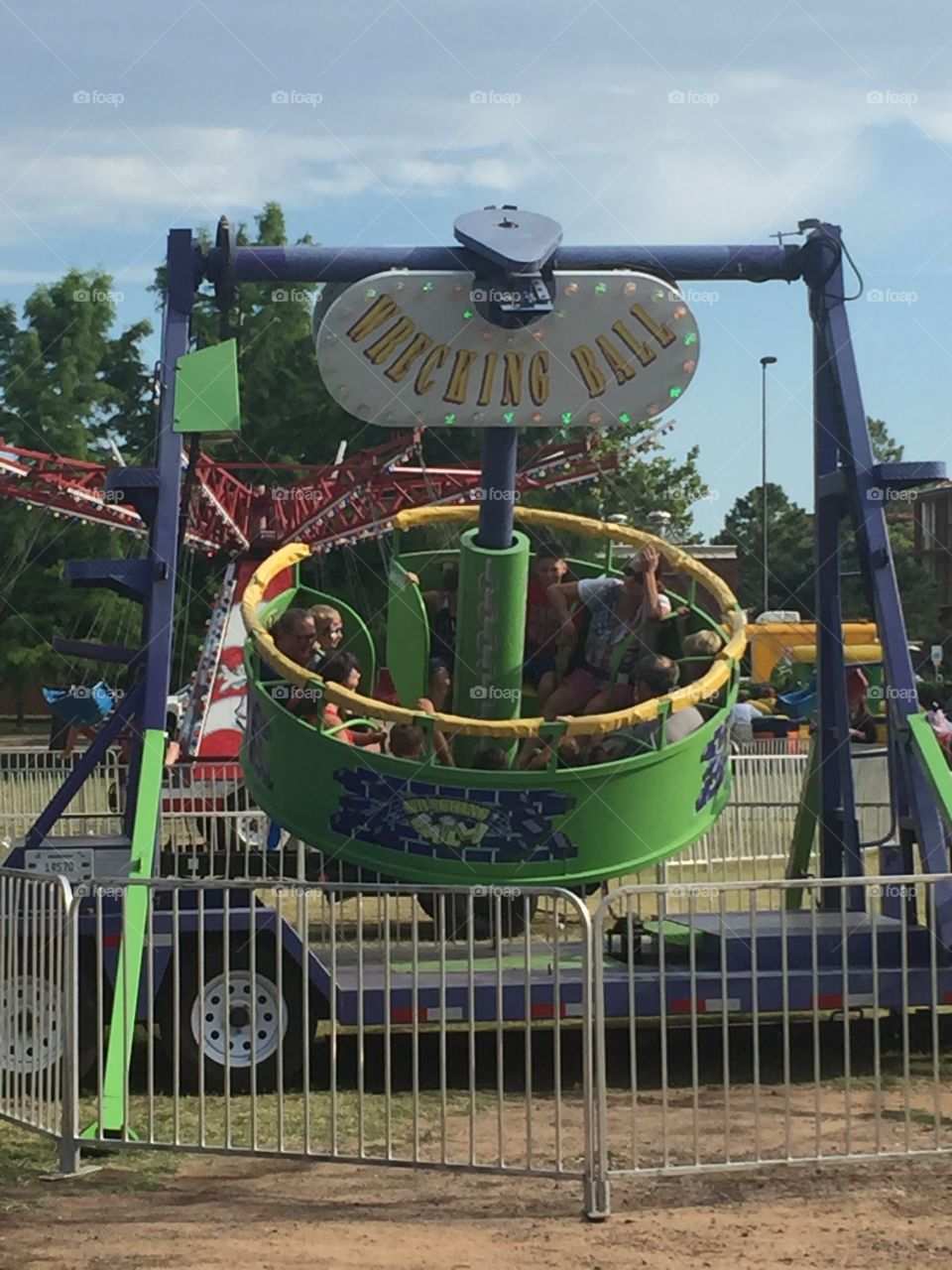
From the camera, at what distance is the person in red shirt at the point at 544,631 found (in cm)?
1012

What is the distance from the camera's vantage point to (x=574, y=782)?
826 centimetres

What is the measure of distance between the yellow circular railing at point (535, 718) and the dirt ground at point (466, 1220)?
7.33ft

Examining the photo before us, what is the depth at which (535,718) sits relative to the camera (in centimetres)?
871

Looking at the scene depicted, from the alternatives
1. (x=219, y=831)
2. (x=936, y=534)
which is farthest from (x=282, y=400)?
(x=936, y=534)

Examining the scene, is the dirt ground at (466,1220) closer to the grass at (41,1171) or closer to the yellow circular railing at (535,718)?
the grass at (41,1171)

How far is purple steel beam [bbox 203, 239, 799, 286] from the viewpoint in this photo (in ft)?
29.2

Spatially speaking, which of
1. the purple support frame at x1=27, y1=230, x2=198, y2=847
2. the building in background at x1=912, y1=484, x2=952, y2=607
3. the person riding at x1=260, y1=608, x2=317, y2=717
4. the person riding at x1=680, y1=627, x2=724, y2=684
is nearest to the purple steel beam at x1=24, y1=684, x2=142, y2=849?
the purple support frame at x1=27, y1=230, x2=198, y2=847

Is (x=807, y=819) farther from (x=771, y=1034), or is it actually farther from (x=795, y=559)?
(x=795, y=559)

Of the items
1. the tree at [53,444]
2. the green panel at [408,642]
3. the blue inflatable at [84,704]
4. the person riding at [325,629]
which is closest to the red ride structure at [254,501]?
the blue inflatable at [84,704]

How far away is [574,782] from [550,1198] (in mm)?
2509

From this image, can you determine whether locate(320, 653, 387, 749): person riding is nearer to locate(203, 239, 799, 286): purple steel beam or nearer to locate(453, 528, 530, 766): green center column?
locate(453, 528, 530, 766): green center column

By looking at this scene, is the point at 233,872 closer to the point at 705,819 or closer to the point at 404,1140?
the point at 705,819

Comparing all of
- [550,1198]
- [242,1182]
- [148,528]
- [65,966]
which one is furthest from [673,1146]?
[148,528]

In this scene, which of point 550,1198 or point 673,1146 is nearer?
point 550,1198
